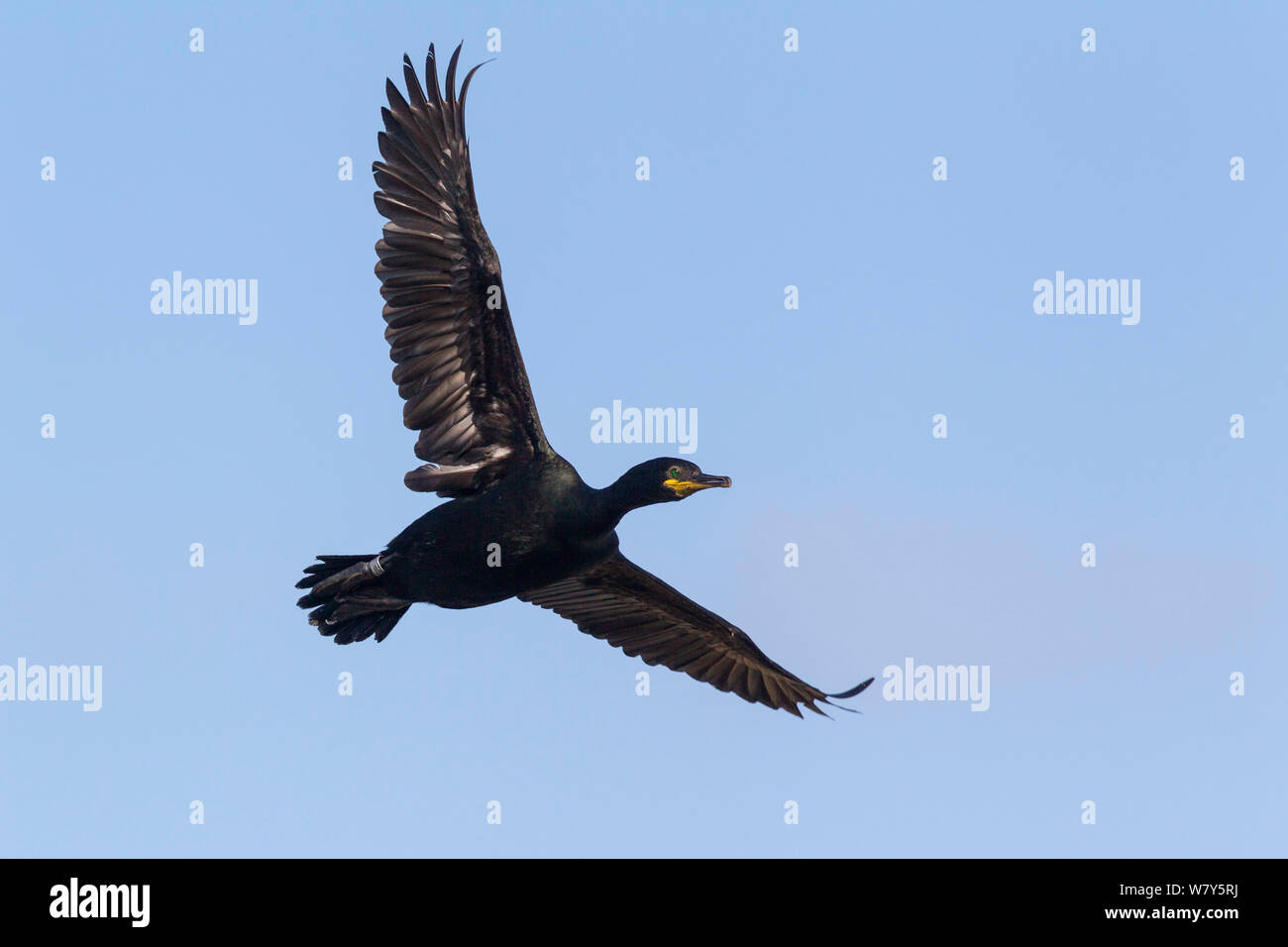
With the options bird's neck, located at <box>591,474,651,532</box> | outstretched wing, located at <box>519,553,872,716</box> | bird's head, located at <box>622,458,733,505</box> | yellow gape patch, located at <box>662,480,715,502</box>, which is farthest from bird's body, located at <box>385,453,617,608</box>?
outstretched wing, located at <box>519,553,872,716</box>

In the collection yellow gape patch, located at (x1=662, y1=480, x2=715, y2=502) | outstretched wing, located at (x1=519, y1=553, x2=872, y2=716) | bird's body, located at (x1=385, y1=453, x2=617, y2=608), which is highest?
yellow gape patch, located at (x1=662, y1=480, x2=715, y2=502)

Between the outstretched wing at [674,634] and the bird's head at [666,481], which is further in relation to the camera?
the outstretched wing at [674,634]

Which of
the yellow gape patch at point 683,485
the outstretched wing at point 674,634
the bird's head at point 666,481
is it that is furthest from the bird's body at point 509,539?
the outstretched wing at point 674,634

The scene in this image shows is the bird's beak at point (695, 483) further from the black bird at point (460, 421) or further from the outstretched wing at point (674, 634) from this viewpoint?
the outstretched wing at point (674, 634)

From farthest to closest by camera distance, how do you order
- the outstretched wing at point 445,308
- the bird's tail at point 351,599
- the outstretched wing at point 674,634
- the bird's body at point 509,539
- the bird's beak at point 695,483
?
the outstretched wing at point 674,634 → the bird's tail at point 351,599 → the outstretched wing at point 445,308 → the bird's body at point 509,539 → the bird's beak at point 695,483

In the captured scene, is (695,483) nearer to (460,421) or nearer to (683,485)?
(683,485)

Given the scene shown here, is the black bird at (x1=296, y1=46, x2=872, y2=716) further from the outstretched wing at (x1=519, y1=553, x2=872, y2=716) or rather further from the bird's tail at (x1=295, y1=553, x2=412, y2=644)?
the outstretched wing at (x1=519, y1=553, x2=872, y2=716)

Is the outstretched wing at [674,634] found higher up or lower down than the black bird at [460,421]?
lower down
